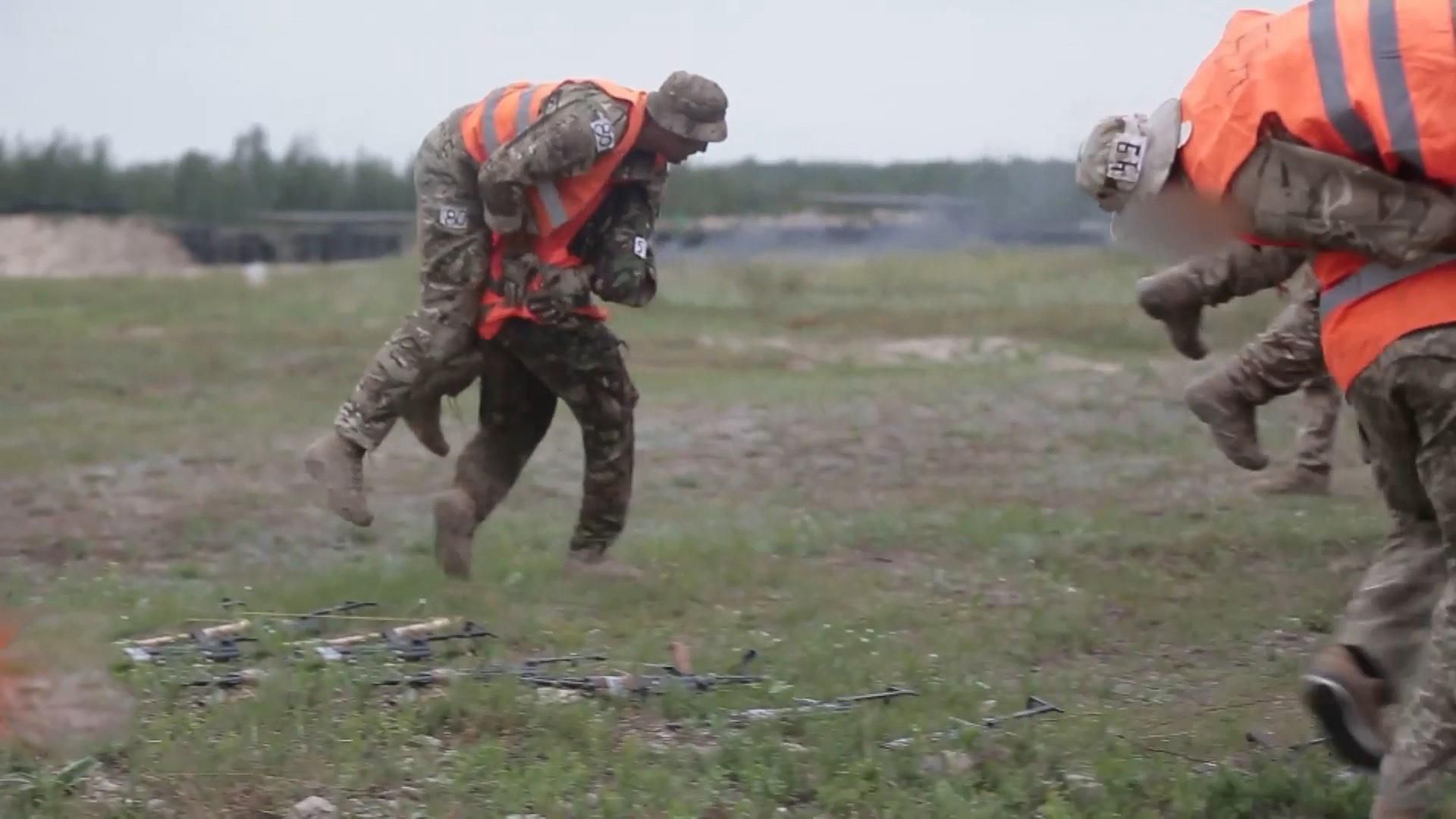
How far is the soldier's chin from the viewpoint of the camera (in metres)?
4.11

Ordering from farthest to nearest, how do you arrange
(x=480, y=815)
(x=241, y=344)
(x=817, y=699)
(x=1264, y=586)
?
1. (x=241, y=344)
2. (x=1264, y=586)
3. (x=817, y=699)
4. (x=480, y=815)

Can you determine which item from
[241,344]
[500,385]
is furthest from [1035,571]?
[241,344]

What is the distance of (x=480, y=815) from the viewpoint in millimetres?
4160

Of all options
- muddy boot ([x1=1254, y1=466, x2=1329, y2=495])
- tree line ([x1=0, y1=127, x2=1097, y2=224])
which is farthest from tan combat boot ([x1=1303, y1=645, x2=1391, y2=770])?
tree line ([x1=0, y1=127, x2=1097, y2=224])

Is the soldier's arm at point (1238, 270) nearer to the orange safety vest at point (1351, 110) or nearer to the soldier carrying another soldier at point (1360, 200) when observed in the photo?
the soldier carrying another soldier at point (1360, 200)

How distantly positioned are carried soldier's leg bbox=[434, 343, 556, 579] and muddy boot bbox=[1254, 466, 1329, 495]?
13.6 feet

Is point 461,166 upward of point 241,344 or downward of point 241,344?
upward

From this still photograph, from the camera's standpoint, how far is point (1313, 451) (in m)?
9.23

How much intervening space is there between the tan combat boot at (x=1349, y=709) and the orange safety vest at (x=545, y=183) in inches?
121

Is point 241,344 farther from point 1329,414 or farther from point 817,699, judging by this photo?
point 817,699

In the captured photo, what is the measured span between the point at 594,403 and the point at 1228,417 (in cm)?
249

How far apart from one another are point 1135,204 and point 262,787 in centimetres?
245

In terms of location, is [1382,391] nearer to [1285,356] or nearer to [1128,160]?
[1128,160]

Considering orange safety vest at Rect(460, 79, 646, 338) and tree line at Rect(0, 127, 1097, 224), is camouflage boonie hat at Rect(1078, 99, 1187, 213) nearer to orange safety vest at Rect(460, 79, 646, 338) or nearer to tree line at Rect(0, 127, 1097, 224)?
orange safety vest at Rect(460, 79, 646, 338)
